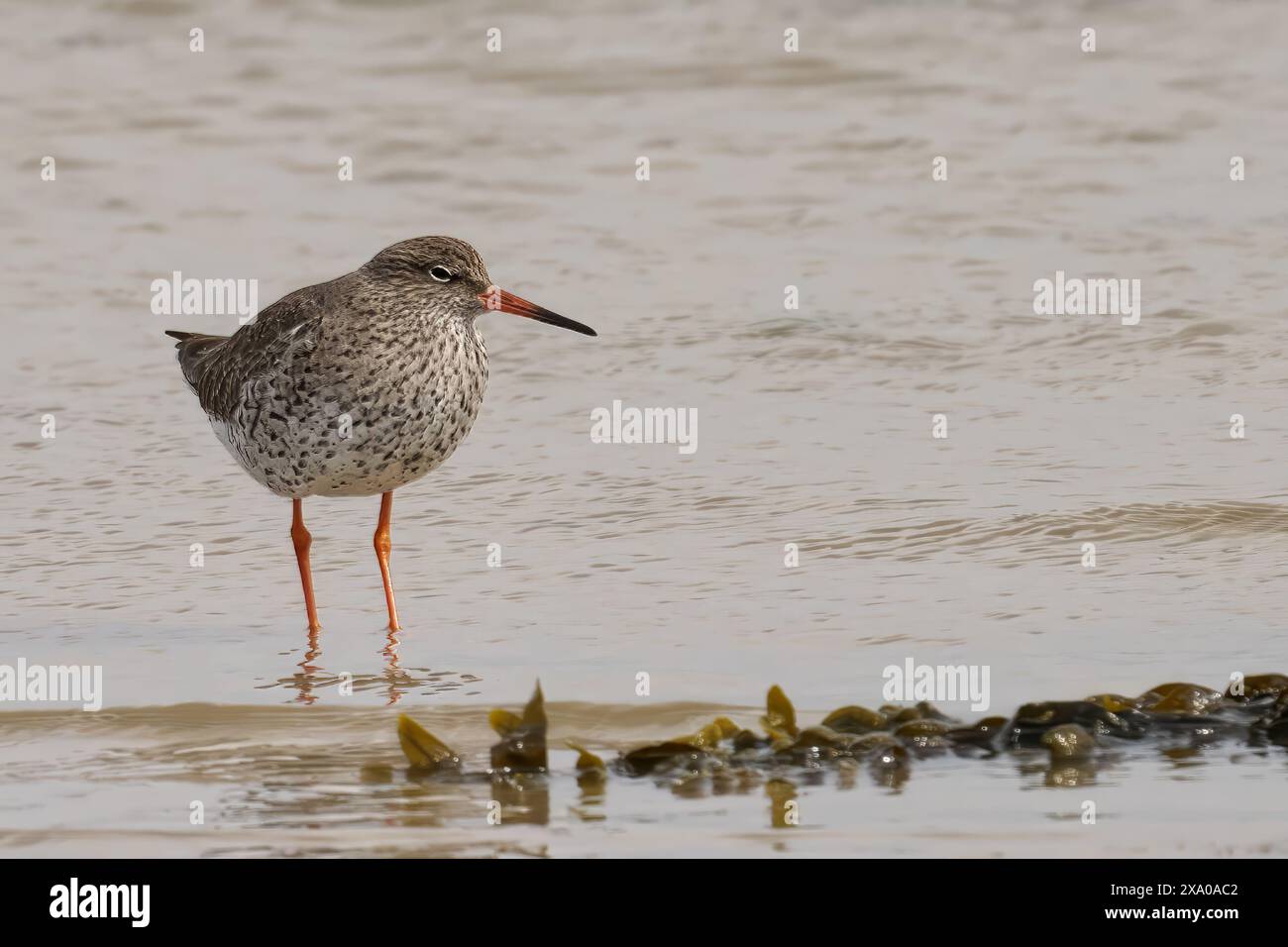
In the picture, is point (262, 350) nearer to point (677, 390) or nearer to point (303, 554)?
point (303, 554)

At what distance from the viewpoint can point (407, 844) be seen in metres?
5.33

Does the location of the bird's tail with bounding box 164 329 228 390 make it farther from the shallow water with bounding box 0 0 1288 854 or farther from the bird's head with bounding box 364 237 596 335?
the bird's head with bounding box 364 237 596 335

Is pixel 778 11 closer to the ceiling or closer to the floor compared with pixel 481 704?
closer to the ceiling

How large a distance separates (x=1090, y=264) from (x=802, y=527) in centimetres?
476

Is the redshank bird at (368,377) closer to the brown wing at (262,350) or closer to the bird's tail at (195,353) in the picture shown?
the brown wing at (262,350)

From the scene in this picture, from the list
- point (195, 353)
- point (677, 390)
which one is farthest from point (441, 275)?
point (677, 390)

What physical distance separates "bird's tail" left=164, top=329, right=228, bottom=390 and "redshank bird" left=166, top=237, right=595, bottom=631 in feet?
2.21

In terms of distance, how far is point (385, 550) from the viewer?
8.32 metres

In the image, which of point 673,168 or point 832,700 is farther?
point 673,168

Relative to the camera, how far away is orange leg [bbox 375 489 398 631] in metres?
7.84

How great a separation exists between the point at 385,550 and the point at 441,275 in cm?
124

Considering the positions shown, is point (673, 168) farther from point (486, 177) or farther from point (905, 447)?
point (905, 447)

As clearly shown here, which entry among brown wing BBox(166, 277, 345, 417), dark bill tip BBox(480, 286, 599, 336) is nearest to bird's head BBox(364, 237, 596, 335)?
dark bill tip BBox(480, 286, 599, 336)

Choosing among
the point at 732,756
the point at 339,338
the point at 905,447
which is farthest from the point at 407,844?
the point at 905,447
